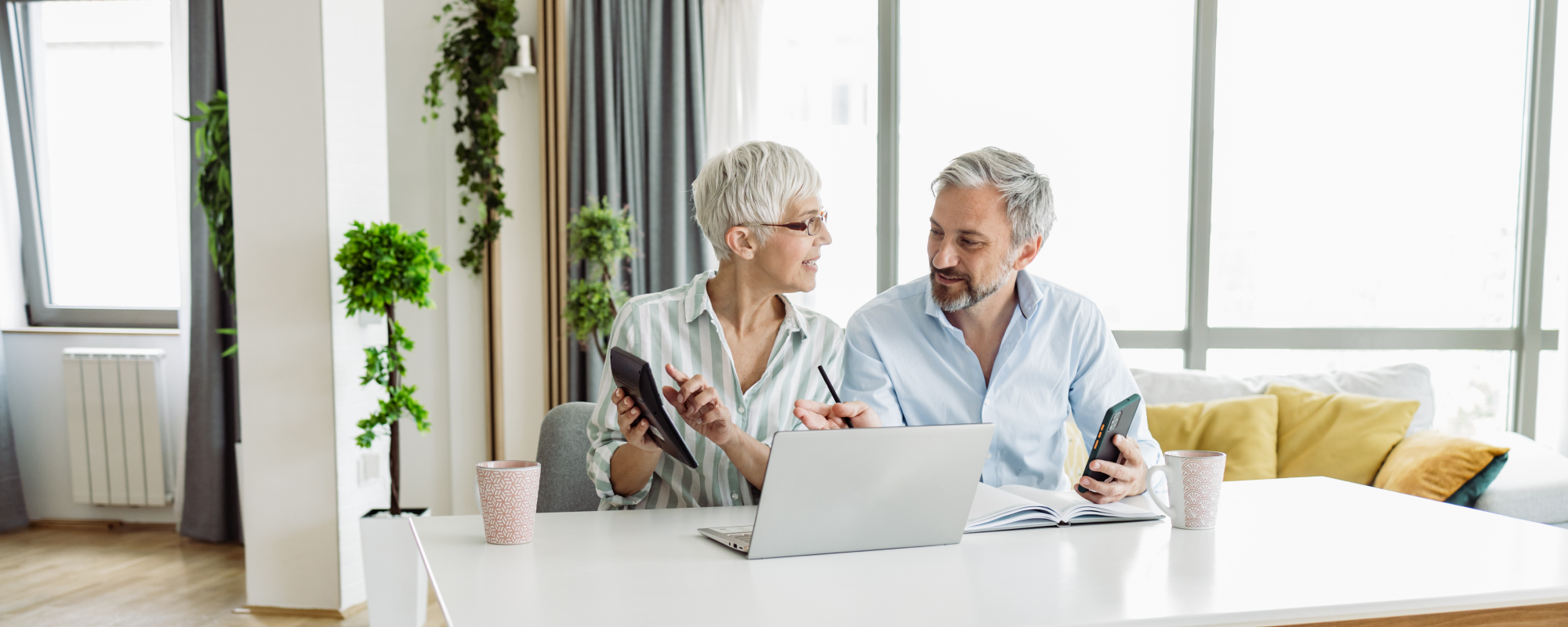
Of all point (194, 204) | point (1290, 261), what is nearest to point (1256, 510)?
point (1290, 261)

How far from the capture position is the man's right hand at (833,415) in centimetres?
130

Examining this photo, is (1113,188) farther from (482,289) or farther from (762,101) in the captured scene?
(482,289)

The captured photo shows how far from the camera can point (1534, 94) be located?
3648 mm

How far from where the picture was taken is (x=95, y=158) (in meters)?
4.32

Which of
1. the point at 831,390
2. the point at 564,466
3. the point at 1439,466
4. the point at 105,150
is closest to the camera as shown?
the point at 831,390

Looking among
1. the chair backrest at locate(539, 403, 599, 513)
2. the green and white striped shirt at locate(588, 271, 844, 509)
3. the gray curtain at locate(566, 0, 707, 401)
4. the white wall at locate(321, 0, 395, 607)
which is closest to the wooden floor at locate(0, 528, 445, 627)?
the white wall at locate(321, 0, 395, 607)

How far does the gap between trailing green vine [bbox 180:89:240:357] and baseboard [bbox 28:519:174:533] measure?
4.69 ft

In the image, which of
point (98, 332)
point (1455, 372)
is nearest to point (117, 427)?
point (98, 332)

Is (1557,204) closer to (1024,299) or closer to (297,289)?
(1024,299)

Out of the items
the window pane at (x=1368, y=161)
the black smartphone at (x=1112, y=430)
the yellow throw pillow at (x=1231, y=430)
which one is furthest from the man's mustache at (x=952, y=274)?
the window pane at (x=1368, y=161)

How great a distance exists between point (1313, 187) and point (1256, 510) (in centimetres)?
292

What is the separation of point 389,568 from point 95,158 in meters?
2.85

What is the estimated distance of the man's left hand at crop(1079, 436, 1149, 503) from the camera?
137cm

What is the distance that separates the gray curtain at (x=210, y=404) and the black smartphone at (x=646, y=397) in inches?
130
